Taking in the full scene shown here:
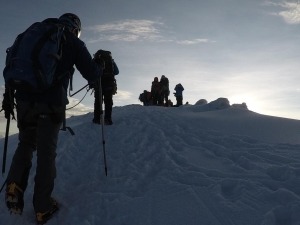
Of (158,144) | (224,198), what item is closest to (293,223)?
(224,198)

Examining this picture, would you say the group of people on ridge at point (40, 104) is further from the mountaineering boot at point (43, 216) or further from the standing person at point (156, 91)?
the standing person at point (156, 91)

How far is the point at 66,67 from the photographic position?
445cm

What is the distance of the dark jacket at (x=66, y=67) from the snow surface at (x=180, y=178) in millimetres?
1510

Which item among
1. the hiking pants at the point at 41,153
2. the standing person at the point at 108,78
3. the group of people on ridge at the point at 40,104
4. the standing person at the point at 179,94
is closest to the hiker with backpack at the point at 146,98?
the standing person at the point at 179,94

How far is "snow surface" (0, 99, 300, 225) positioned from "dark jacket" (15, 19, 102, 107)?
1.51 meters

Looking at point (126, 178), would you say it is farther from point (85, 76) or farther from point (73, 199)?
point (85, 76)

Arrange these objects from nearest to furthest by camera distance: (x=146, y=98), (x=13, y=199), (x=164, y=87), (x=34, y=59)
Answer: (x=34, y=59)
(x=13, y=199)
(x=164, y=87)
(x=146, y=98)

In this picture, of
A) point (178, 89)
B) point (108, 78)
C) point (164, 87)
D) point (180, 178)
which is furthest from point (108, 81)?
point (178, 89)

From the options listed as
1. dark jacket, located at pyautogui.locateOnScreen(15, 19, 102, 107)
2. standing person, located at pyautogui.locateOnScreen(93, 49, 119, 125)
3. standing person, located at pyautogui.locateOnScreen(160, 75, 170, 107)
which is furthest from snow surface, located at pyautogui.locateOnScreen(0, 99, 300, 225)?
standing person, located at pyautogui.locateOnScreen(160, 75, 170, 107)

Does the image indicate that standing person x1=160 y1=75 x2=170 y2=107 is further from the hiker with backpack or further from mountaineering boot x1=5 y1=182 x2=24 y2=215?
mountaineering boot x1=5 y1=182 x2=24 y2=215

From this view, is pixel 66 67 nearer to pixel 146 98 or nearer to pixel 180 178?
pixel 180 178

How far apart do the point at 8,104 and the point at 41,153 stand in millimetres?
876

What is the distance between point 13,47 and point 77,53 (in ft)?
2.55

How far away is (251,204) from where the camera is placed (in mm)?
4215
